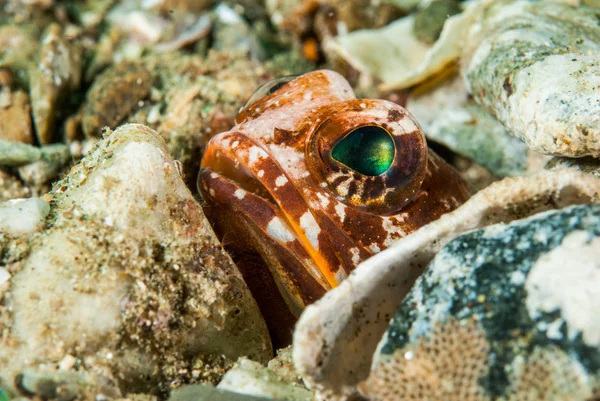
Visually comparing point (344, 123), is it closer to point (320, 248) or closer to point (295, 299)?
point (320, 248)

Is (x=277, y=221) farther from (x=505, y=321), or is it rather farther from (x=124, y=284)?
(x=505, y=321)

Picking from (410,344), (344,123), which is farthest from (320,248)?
(410,344)

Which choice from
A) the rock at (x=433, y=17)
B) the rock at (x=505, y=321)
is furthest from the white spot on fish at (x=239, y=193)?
the rock at (x=433, y=17)

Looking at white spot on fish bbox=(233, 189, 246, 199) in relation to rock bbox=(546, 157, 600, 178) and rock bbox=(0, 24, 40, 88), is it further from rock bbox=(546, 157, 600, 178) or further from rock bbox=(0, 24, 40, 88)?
rock bbox=(0, 24, 40, 88)

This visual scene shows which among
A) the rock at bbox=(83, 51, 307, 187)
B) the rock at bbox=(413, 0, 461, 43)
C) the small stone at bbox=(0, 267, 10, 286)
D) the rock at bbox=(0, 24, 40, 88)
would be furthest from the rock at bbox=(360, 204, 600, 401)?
the rock at bbox=(0, 24, 40, 88)

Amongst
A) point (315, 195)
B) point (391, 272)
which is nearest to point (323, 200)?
point (315, 195)

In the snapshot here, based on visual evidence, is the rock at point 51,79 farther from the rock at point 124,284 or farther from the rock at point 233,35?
the rock at point 124,284
